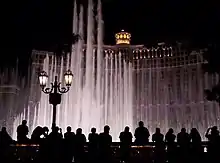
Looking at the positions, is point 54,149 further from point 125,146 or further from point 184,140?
point 184,140

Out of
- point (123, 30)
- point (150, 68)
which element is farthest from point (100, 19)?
point (150, 68)

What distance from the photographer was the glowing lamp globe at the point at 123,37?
121 ft

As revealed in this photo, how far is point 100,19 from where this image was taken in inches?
1189

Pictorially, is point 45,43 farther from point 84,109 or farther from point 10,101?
point 10,101

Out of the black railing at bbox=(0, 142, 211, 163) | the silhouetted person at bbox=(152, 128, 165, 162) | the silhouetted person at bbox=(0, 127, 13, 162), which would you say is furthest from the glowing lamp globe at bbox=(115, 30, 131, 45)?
the silhouetted person at bbox=(0, 127, 13, 162)

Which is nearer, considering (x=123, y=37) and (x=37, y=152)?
(x=37, y=152)

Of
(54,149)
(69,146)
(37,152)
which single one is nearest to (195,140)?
(69,146)

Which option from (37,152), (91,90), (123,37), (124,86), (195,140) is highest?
(123,37)

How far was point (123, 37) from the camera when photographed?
3706 cm

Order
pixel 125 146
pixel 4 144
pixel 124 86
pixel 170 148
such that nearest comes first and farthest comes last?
pixel 170 148 < pixel 125 146 < pixel 4 144 < pixel 124 86

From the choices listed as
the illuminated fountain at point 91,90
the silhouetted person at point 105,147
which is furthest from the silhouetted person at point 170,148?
the illuminated fountain at point 91,90

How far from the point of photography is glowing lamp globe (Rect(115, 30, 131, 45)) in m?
36.8

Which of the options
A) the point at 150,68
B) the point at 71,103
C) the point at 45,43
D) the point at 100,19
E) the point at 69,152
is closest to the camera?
the point at 69,152

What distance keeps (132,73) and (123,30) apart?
14.3 ft
